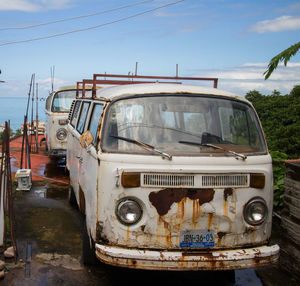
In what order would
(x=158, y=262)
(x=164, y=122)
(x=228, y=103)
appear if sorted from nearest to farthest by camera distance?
(x=158, y=262) → (x=164, y=122) → (x=228, y=103)

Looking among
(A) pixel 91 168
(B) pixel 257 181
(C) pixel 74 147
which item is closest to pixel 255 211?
(B) pixel 257 181

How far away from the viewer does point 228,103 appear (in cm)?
412

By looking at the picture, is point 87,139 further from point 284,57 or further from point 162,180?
point 284,57

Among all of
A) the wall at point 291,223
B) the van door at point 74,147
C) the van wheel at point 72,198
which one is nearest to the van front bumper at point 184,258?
the wall at point 291,223

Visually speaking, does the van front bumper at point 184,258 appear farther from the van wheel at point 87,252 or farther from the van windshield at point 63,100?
the van windshield at point 63,100

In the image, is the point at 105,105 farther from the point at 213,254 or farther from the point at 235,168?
the point at 213,254

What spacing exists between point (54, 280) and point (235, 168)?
221cm

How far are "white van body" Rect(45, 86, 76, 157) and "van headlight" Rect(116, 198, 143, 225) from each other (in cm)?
676

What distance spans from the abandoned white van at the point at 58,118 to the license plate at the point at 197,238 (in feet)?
22.7

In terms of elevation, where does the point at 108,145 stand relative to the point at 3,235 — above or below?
above

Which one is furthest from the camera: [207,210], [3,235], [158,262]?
[3,235]

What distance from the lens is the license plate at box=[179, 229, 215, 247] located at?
3514 mm

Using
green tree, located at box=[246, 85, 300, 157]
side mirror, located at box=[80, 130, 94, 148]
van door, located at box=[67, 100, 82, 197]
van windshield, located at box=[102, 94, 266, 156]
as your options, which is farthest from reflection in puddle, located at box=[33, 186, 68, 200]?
green tree, located at box=[246, 85, 300, 157]

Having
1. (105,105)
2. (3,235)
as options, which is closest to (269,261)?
(105,105)
